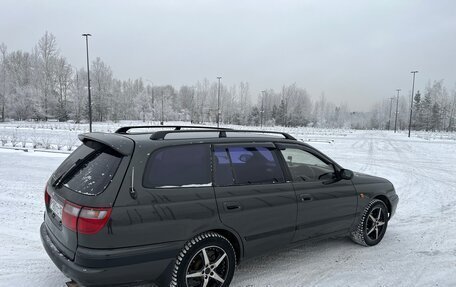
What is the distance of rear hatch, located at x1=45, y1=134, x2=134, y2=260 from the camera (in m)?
2.66

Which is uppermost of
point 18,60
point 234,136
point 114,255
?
point 18,60

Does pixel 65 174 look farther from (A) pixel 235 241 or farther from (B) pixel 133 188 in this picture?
(A) pixel 235 241

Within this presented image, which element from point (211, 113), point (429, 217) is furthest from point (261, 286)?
point (211, 113)

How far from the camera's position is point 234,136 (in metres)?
Result: 3.76

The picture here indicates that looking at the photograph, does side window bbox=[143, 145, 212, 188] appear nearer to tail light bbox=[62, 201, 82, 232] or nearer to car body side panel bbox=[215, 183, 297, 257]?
car body side panel bbox=[215, 183, 297, 257]

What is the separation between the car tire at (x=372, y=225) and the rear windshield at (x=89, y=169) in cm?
355

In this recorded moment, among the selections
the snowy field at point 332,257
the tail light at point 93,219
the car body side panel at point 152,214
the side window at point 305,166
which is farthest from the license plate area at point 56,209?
the side window at point 305,166

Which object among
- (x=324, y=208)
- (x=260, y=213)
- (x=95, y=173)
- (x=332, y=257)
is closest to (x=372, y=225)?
(x=332, y=257)

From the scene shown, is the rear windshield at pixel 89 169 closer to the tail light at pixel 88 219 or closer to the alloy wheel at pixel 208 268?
the tail light at pixel 88 219

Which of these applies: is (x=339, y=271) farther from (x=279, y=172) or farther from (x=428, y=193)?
(x=428, y=193)

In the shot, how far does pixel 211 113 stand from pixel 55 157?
8773 centimetres

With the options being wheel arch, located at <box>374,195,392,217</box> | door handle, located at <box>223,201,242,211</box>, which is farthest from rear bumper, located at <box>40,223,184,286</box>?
wheel arch, located at <box>374,195,392,217</box>

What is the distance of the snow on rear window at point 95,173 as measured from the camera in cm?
279

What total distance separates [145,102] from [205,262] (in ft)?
315
